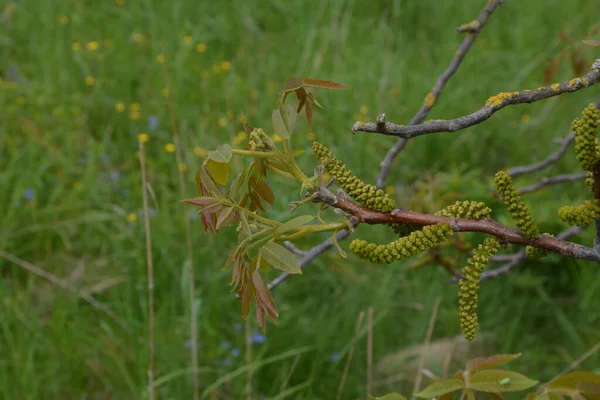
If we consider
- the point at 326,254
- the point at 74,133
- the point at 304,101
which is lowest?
the point at 326,254

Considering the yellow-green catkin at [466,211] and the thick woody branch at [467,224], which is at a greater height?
the yellow-green catkin at [466,211]

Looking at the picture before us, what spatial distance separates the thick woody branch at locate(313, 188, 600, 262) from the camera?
0.95m

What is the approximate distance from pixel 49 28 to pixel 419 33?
229cm

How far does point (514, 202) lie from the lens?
3.10ft

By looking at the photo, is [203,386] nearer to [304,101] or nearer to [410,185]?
[410,185]

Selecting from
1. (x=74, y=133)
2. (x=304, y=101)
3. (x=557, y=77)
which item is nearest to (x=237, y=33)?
(x=74, y=133)

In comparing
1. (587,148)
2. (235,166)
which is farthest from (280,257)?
(235,166)

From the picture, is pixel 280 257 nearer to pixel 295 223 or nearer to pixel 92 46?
pixel 295 223

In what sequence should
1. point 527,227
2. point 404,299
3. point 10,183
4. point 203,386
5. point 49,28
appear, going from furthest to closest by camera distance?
1. point 49,28
2. point 10,183
3. point 404,299
4. point 203,386
5. point 527,227

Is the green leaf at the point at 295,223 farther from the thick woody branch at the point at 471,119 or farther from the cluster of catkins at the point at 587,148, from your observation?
the cluster of catkins at the point at 587,148

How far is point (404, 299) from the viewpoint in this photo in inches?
120

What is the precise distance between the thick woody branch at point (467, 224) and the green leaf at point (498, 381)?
0.19 metres

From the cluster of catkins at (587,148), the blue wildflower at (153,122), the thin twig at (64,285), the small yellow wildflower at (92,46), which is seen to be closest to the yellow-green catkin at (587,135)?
the cluster of catkins at (587,148)

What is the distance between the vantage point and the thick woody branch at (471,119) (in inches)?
35.2
